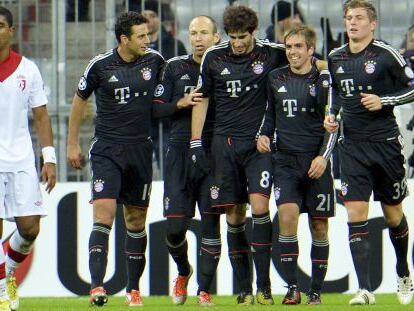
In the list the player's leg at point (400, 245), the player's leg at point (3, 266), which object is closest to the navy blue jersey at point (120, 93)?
the player's leg at point (3, 266)

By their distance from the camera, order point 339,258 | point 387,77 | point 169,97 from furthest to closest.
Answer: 1. point 339,258
2. point 169,97
3. point 387,77

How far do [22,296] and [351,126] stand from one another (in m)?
5.10

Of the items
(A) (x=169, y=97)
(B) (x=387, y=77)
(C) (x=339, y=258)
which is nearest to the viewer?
(B) (x=387, y=77)

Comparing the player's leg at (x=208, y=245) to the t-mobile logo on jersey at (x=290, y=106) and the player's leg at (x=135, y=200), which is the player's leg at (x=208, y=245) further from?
the t-mobile logo on jersey at (x=290, y=106)

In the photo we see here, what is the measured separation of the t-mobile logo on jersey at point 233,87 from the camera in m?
12.3

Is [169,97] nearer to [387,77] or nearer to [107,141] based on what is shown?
[107,141]

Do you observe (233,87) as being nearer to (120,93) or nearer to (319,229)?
(120,93)

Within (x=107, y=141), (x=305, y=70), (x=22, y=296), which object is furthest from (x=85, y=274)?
(x=305, y=70)

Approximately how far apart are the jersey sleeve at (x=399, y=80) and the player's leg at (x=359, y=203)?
48cm

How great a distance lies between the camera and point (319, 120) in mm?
12266

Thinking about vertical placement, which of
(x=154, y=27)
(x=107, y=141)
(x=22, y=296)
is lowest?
(x=22, y=296)

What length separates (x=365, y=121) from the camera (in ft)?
39.4

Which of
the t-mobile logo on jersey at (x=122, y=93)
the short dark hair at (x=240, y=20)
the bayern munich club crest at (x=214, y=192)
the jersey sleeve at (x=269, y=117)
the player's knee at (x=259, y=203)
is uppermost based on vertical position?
the short dark hair at (x=240, y=20)

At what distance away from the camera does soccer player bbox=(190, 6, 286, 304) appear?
39.9 ft
